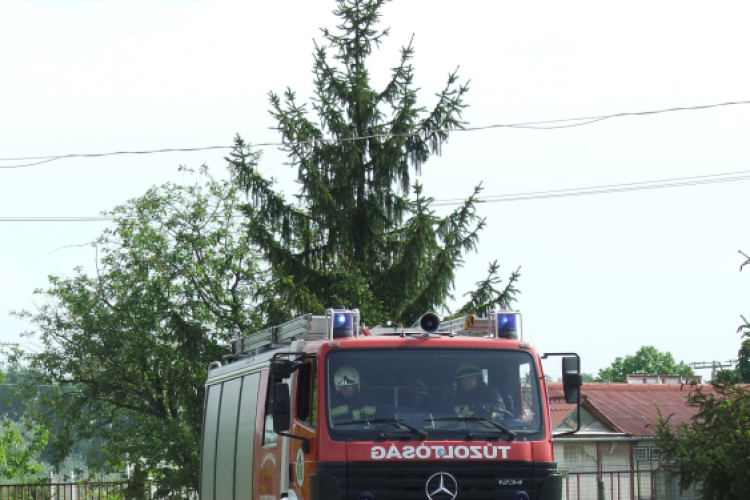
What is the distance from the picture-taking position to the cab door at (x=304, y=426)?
921cm

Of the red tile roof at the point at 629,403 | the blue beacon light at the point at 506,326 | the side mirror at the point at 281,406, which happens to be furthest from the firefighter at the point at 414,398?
the red tile roof at the point at 629,403

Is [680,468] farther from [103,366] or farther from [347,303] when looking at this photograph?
[103,366]

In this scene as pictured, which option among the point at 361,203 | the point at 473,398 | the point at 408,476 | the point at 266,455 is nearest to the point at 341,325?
the point at 473,398

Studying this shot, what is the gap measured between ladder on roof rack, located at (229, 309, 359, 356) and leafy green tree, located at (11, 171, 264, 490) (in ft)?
30.1

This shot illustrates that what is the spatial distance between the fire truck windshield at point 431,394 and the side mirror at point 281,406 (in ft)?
1.17

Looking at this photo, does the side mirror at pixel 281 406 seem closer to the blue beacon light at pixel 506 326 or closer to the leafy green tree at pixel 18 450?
the blue beacon light at pixel 506 326

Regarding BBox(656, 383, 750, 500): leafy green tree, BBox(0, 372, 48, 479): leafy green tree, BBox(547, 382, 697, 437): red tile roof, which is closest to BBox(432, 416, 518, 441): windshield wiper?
BBox(656, 383, 750, 500): leafy green tree

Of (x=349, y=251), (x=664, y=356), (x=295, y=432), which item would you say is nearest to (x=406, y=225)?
(x=349, y=251)

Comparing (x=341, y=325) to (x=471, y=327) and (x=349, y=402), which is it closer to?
(x=349, y=402)

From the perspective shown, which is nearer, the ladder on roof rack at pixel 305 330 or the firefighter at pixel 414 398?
the firefighter at pixel 414 398

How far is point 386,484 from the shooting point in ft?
29.3

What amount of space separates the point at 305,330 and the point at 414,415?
2.09 metres

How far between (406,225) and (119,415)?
321 inches

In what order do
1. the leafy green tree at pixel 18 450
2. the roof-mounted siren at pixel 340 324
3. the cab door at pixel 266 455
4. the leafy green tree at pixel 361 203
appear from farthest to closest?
the leafy green tree at pixel 18 450
the leafy green tree at pixel 361 203
the cab door at pixel 266 455
the roof-mounted siren at pixel 340 324
